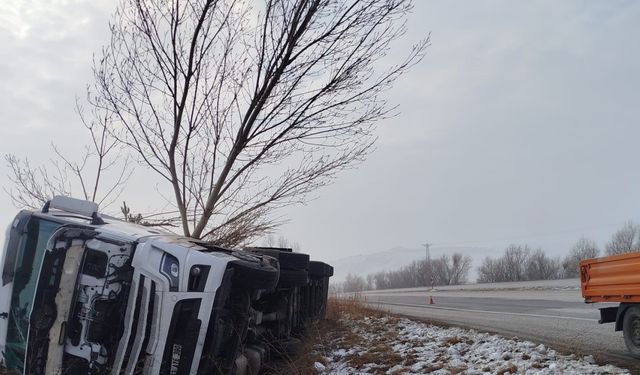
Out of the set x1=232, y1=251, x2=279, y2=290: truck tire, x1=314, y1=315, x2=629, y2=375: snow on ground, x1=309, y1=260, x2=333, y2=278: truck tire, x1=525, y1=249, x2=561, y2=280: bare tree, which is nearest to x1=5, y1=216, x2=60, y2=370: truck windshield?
x1=232, y1=251, x2=279, y2=290: truck tire

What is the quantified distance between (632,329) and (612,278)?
0.93 m

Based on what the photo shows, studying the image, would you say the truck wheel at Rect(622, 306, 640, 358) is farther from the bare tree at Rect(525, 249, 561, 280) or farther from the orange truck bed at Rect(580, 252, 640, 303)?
the bare tree at Rect(525, 249, 561, 280)

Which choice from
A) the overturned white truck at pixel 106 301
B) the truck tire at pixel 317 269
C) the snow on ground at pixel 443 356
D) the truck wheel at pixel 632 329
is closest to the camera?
the overturned white truck at pixel 106 301

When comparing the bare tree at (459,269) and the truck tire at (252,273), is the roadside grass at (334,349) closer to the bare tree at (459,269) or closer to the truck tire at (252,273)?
the truck tire at (252,273)

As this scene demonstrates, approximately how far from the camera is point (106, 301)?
4457 mm

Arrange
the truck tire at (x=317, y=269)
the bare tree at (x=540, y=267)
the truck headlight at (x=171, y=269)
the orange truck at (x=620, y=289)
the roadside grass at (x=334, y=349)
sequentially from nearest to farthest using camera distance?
the truck headlight at (x=171, y=269), the roadside grass at (x=334, y=349), the orange truck at (x=620, y=289), the truck tire at (x=317, y=269), the bare tree at (x=540, y=267)

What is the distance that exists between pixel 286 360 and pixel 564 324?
7183 millimetres

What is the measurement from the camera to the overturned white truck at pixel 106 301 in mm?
4391

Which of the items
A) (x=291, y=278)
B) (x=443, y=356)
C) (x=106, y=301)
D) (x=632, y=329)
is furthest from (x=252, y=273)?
(x=632, y=329)

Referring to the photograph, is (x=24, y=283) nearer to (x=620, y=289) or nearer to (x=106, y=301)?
(x=106, y=301)

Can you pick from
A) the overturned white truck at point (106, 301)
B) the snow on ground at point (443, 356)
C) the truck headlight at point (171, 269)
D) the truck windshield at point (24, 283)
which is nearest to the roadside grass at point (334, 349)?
the snow on ground at point (443, 356)

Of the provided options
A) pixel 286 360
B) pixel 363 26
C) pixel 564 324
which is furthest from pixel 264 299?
pixel 564 324

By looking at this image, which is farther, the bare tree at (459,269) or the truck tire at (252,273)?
the bare tree at (459,269)

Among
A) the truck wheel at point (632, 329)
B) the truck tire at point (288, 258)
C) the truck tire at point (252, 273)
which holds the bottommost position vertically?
the truck wheel at point (632, 329)
